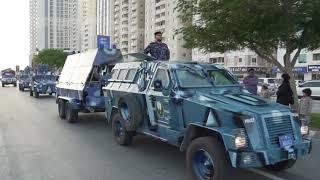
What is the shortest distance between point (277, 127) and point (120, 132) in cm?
490

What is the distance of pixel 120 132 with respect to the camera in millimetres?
11211

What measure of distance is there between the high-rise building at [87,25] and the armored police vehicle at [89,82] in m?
134

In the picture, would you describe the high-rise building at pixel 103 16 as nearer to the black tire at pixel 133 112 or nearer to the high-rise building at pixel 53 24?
the high-rise building at pixel 53 24

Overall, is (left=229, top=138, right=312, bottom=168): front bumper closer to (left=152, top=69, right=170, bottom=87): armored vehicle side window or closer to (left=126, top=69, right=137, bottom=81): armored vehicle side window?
(left=152, top=69, right=170, bottom=87): armored vehicle side window

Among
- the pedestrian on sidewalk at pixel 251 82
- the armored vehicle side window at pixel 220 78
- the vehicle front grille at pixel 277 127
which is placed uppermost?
the armored vehicle side window at pixel 220 78

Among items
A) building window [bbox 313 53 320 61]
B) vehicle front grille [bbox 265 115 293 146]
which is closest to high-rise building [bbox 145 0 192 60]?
building window [bbox 313 53 320 61]

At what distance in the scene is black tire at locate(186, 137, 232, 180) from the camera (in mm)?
6926

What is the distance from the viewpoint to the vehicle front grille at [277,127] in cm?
702

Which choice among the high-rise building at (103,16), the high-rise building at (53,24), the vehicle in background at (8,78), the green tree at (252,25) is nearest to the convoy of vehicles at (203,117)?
the green tree at (252,25)

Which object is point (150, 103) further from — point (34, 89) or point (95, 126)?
point (34, 89)

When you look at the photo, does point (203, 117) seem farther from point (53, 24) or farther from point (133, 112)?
point (53, 24)

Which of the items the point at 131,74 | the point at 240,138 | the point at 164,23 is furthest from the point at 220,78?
the point at 164,23

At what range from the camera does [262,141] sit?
6895 millimetres

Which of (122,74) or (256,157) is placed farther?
(122,74)
